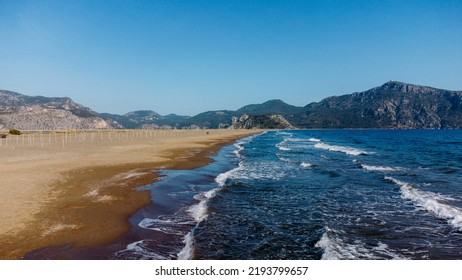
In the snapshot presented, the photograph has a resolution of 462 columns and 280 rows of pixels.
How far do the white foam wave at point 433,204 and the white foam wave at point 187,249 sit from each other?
994 cm

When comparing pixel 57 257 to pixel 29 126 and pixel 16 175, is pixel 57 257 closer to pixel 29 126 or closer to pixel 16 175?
pixel 16 175

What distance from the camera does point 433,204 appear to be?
51.1 feet

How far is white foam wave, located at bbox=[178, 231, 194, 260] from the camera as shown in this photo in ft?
30.1

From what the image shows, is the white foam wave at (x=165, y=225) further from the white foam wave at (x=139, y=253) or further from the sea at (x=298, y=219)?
the white foam wave at (x=139, y=253)

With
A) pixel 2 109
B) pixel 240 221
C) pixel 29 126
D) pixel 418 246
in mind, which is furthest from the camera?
pixel 2 109

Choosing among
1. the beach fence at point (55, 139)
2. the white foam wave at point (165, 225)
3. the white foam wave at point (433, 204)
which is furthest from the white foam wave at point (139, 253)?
the beach fence at point (55, 139)

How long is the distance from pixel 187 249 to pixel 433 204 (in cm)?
1254

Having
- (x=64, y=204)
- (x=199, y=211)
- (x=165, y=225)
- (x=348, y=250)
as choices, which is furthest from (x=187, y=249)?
(x=64, y=204)

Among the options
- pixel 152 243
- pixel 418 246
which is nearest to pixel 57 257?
pixel 152 243

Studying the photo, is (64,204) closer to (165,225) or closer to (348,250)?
(165,225)

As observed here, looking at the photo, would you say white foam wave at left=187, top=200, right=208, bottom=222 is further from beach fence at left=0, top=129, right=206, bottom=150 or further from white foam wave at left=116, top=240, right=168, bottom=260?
beach fence at left=0, top=129, right=206, bottom=150

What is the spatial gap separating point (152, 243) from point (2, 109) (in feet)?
705
